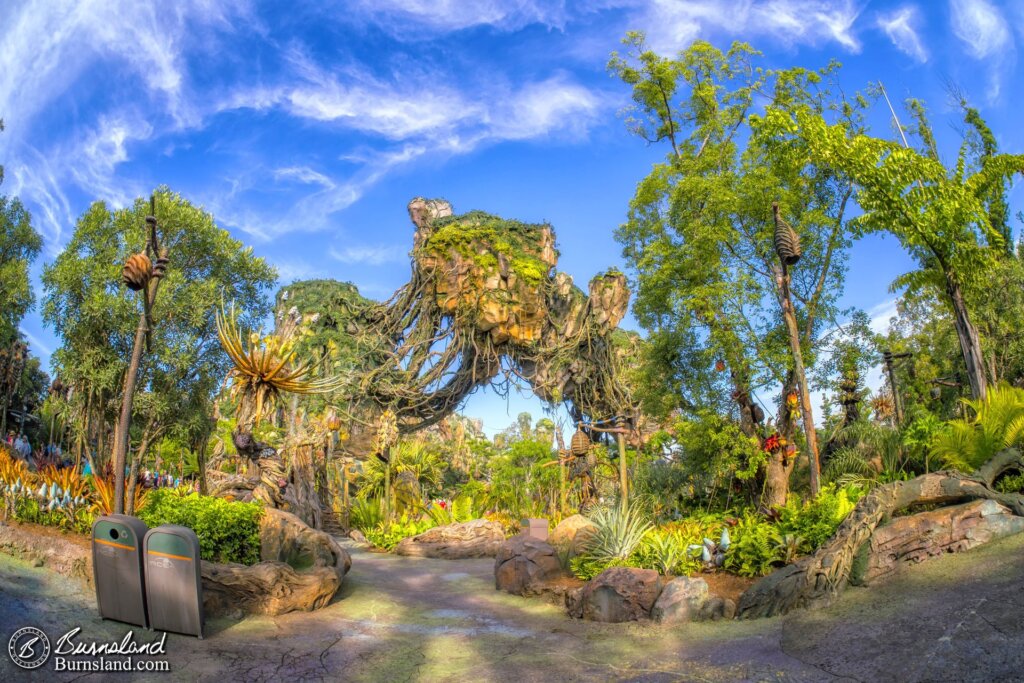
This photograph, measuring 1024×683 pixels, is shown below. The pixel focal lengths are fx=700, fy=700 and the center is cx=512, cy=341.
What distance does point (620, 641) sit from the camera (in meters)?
7.32

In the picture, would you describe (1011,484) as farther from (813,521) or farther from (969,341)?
(969,341)

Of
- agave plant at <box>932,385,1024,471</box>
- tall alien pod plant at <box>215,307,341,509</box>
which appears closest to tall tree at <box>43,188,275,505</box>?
tall alien pod plant at <box>215,307,341,509</box>

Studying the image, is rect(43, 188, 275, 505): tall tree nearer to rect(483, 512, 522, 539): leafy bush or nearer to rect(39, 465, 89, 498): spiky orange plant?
rect(39, 465, 89, 498): spiky orange plant

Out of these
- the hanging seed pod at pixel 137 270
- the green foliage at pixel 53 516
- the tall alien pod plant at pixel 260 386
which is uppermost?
the hanging seed pod at pixel 137 270

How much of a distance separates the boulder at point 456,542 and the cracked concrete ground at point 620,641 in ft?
19.9

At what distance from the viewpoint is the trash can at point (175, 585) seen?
6.88 m

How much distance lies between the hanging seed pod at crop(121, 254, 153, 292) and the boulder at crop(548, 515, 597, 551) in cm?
674

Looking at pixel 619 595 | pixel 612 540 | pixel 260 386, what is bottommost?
pixel 619 595

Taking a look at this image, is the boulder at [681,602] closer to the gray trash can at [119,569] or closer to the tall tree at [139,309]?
the gray trash can at [119,569]

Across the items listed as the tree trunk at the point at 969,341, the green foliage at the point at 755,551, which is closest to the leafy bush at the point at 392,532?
the green foliage at the point at 755,551

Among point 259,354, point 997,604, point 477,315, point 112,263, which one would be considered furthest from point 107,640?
point 477,315

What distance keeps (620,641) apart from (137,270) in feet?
21.7

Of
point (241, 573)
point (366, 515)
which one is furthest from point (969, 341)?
point (366, 515)

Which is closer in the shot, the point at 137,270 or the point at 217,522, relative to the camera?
the point at 137,270
